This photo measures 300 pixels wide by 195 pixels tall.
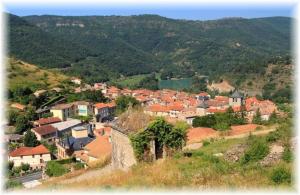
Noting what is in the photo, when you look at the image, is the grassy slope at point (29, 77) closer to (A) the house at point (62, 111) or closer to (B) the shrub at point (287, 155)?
(A) the house at point (62, 111)

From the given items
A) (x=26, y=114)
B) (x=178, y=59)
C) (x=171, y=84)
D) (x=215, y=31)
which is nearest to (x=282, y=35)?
(x=215, y=31)

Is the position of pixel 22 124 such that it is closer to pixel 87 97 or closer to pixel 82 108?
pixel 82 108

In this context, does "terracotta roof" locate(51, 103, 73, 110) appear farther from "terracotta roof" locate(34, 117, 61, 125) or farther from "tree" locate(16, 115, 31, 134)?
"tree" locate(16, 115, 31, 134)

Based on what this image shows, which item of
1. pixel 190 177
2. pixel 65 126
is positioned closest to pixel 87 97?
pixel 65 126

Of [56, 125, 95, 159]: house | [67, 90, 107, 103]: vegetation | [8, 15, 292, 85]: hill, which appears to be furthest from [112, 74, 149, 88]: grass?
[56, 125, 95, 159]: house

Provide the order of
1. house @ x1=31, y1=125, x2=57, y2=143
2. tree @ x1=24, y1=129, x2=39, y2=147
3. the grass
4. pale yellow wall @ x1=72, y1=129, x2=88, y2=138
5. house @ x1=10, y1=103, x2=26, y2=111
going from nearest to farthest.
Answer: tree @ x1=24, y1=129, x2=39, y2=147 → pale yellow wall @ x1=72, y1=129, x2=88, y2=138 → house @ x1=31, y1=125, x2=57, y2=143 → house @ x1=10, y1=103, x2=26, y2=111 → the grass

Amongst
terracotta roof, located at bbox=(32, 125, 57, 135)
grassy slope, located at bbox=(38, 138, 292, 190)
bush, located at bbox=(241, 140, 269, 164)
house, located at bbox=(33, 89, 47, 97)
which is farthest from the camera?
house, located at bbox=(33, 89, 47, 97)

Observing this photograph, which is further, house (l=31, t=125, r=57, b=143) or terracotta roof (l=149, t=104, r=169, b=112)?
terracotta roof (l=149, t=104, r=169, b=112)
